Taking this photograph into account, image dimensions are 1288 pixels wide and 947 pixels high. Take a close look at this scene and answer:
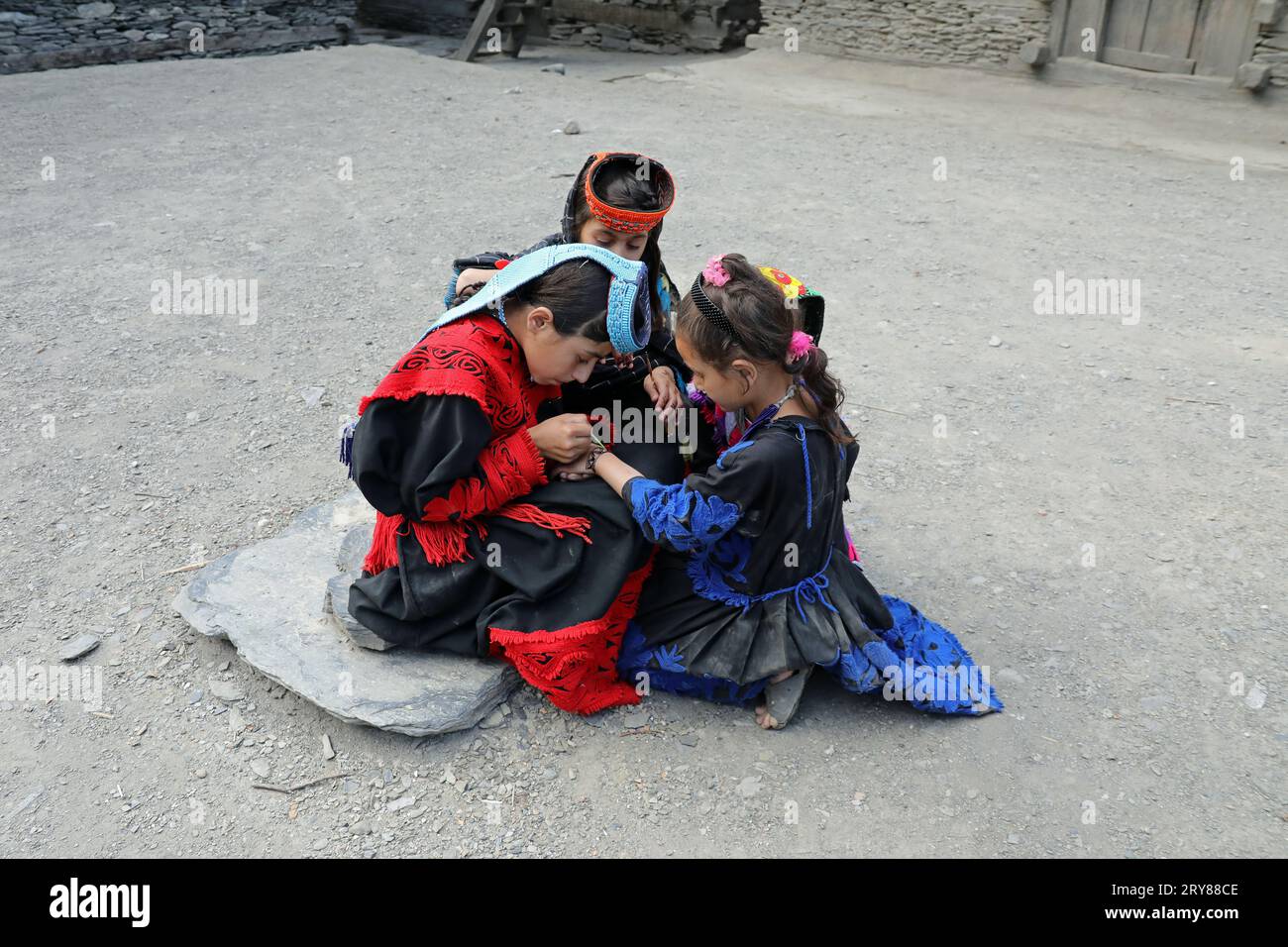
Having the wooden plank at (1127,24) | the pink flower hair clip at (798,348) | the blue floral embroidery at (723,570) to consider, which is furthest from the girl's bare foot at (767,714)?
the wooden plank at (1127,24)

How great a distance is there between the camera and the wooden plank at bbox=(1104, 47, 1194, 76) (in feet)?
31.3

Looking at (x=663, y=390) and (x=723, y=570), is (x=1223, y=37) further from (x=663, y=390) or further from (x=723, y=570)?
(x=723, y=570)

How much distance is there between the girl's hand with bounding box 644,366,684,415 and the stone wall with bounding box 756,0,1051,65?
8.71 meters

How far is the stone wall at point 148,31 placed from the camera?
11742 mm

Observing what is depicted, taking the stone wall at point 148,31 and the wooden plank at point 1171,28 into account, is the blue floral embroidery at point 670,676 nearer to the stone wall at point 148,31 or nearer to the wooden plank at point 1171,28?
the wooden plank at point 1171,28

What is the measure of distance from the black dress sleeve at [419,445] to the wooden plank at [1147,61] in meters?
9.20

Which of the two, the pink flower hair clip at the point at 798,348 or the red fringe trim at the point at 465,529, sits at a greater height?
the pink flower hair clip at the point at 798,348

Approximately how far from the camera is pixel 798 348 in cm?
282

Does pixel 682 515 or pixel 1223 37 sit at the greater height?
pixel 1223 37

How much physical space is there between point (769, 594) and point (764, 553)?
15 centimetres

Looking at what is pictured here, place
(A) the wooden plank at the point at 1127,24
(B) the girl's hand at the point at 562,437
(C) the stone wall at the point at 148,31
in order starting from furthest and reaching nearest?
Answer: (C) the stone wall at the point at 148,31 < (A) the wooden plank at the point at 1127,24 < (B) the girl's hand at the point at 562,437
